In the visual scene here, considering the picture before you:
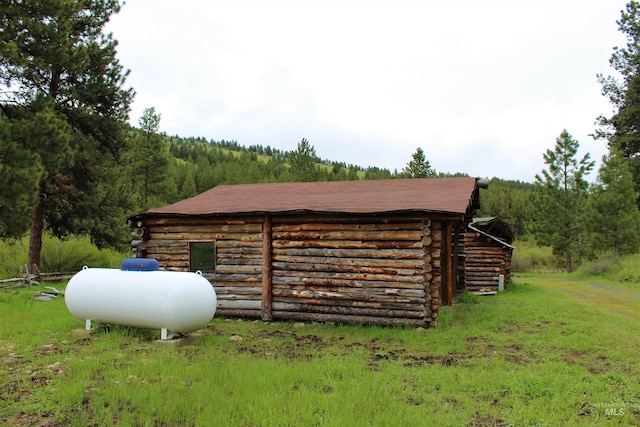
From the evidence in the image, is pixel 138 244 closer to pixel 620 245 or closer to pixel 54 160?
pixel 54 160

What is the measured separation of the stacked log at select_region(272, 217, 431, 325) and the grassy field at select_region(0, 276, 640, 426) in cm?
63

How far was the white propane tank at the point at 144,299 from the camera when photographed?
27.7ft

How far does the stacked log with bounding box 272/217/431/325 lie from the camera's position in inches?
420

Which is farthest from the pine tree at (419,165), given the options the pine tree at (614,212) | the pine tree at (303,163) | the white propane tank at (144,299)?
the white propane tank at (144,299)

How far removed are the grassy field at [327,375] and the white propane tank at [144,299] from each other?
1.39 feet

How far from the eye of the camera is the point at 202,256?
1289cm

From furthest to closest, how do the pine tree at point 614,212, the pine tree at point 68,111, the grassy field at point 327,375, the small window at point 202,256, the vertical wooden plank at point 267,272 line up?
the pine tree at point 614,212 → the pine tree at point 68,111 → the small window at point 202,256 → the vertical wooden plank at point 267,272 → the grassy field at point 327,375

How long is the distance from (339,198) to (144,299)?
258 inches

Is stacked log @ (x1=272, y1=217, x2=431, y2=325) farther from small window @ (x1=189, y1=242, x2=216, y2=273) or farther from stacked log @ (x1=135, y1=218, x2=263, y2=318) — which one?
small window @ (x1=189, y1=242, x2=216, y2=273)

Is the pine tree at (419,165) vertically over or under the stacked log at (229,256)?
over

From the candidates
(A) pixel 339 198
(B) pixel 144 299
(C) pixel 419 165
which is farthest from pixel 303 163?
(B) pixel 144 299

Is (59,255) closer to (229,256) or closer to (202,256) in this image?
(202,256)

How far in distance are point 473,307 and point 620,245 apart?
833 inches

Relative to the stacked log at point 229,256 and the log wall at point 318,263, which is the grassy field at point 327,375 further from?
the stacked log at point 229,256
